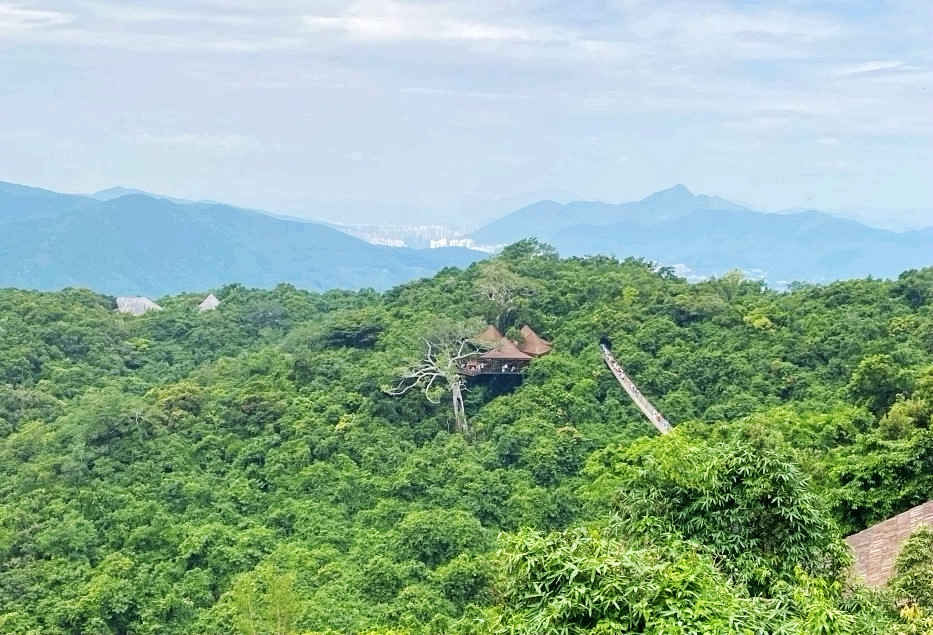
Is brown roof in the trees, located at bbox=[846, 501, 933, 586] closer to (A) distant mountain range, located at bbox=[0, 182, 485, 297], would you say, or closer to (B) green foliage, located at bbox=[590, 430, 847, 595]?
(B) green foliage, located at bbox=[590, 430, 847, 595]

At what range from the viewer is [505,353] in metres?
24.4

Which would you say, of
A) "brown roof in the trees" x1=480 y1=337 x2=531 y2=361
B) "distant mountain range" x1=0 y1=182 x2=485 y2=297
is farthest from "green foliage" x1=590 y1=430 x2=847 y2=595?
"distant mountain range" x1=0 y1=182 x2=485 y2=297

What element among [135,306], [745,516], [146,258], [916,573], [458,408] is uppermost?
[745,516]

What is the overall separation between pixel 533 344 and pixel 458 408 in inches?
126

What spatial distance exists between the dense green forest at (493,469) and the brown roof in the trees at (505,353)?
2.37 feet

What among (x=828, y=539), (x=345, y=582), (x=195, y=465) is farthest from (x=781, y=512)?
(x=195, y=465)

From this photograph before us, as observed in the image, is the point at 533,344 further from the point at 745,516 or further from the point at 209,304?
the point at 209,304

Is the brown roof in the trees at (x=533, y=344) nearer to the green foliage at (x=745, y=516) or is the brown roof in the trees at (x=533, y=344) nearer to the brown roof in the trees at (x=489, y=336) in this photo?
the brown roof in the trees at (x=489, y=336)

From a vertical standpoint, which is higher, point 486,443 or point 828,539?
point 828,539

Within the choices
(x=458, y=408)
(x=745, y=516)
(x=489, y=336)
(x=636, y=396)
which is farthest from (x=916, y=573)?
(x=489, y=336)

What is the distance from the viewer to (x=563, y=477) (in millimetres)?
19609

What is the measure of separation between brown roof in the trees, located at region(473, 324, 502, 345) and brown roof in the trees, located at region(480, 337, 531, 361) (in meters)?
0.15

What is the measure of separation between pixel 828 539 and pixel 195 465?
16.5m

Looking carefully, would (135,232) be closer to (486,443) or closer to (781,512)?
(486,443)
